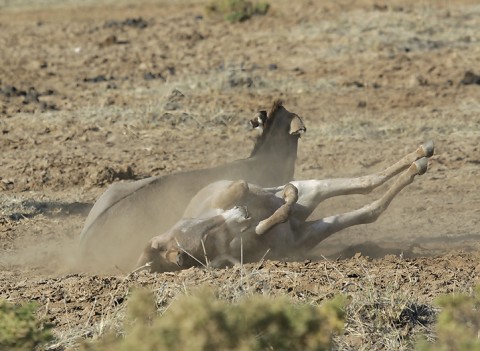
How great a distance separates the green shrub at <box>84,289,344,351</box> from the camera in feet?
12.7

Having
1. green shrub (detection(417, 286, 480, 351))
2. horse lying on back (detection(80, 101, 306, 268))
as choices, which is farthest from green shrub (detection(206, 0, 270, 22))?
green shrub (detection(417, 286, 480, 351))

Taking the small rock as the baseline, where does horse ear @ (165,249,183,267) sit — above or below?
above

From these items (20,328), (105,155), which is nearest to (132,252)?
(20,328)

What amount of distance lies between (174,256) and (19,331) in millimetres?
2445

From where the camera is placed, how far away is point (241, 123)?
1249cm

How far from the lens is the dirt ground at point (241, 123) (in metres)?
6.83

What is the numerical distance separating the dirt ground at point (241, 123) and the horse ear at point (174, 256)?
23 cm

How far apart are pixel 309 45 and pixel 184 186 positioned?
9467mm

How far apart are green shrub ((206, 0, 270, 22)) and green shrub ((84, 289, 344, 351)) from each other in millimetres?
16215

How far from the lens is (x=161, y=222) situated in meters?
7.90

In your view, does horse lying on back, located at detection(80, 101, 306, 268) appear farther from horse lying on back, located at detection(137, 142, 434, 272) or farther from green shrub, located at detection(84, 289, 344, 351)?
green shrub, located at detection(84, 289, 344, 351)

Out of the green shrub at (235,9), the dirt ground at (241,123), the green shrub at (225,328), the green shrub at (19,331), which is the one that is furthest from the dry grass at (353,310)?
the green shrub at (235,9)

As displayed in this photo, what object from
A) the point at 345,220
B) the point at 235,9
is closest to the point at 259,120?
the point at 345,220

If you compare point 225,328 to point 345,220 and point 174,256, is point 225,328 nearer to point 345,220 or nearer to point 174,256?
point 174,256
